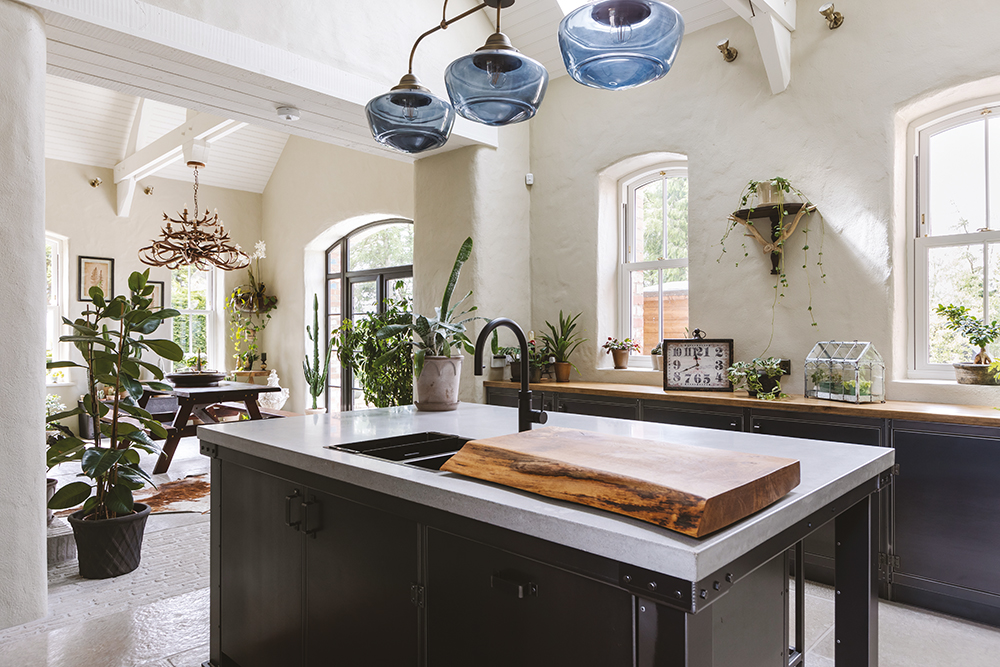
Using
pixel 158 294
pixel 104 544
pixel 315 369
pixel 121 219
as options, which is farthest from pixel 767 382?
pixel 121 219

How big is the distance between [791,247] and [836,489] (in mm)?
2817

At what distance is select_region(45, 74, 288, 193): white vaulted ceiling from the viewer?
7.30 metres

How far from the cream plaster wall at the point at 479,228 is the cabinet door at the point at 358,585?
3.03 metres

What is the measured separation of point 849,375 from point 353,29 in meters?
3.60

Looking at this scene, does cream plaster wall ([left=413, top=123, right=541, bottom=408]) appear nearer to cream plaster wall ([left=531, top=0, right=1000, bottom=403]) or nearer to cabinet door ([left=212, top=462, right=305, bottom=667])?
cream plaster wall ([left=531, top=0, right=1000, bottom=403])

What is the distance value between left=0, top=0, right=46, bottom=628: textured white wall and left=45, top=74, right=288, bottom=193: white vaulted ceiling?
5095 mm

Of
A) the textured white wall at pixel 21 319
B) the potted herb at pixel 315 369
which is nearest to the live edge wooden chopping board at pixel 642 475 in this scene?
the textured white wall at pixel 21 319

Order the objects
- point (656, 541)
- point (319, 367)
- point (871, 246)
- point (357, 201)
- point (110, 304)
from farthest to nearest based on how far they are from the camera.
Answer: point (319, 367) → point (357, 201) → point (871, 246) → point (110, 304) → point (656, 541)

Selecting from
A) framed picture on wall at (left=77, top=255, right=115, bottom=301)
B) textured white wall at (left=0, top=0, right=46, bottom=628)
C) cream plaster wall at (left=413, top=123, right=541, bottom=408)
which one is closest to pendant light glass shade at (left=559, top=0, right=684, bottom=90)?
textured white wall at (left=0, top=0, right=46, bottom=628)

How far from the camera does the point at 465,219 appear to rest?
4.99 meters

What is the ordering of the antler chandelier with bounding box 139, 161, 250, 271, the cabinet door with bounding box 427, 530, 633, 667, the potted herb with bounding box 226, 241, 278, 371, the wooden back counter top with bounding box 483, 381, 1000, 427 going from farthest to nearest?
1. the potted herb with bounding box 226, 241, 278, 371
2. the antler chandelier with bounding box 139, 161, 250, 271
3. the wooden back counter top with bounding box 483, 381, 1000, 427
4. the cabinet door with bounding box 427, 530, 633, 667

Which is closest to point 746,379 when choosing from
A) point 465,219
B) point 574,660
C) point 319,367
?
point 465,219

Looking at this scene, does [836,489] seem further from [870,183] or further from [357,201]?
[357,201]

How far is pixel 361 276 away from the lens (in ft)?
26.6
